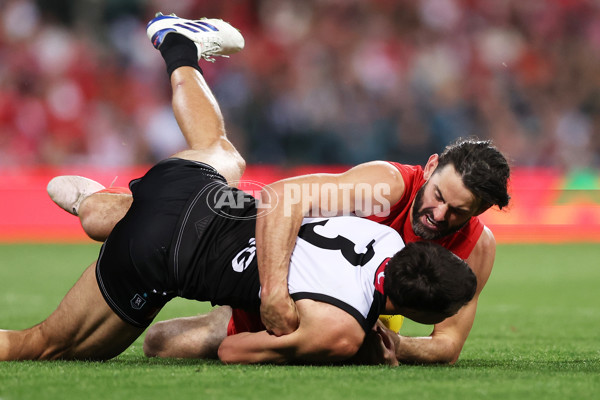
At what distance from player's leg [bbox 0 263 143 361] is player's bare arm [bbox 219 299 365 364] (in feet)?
2.46

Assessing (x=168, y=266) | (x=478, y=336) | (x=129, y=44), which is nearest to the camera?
(x=168, y=266)

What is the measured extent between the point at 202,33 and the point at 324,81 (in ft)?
24.8

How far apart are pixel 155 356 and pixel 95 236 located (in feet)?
2.98

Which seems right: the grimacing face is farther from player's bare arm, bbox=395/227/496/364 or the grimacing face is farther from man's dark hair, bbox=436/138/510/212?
player's bare arm, bbox=395/227/496/364

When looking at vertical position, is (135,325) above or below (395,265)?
below

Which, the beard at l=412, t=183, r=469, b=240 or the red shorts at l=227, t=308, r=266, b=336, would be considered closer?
the beard at l=412, t=183, r=469, b=240

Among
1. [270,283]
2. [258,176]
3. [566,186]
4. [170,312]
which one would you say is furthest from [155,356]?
[566,186]

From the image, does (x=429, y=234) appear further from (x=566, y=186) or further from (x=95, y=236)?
(x=566, y=186)

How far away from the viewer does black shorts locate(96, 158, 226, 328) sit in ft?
14.1

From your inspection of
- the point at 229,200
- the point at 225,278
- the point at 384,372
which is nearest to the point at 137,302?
the point at 225,278

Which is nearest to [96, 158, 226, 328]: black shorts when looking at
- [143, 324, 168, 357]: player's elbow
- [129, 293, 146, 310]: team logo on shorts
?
[129, 293, 146, 310]: team logo on shorts

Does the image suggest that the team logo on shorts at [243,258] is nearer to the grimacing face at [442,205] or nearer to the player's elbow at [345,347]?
the player's elbow at [345,347]

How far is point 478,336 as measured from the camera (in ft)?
18.8

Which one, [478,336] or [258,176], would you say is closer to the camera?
[478,336]
